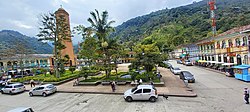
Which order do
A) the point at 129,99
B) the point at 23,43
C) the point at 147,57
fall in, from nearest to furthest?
the point at 129,99
the point at 147,57
the point at 23,43

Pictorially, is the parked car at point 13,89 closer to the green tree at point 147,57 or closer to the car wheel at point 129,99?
the car wheel at point 129,99

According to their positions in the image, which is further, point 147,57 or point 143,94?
point 147,57

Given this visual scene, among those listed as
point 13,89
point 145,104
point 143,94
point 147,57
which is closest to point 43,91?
point 13,89

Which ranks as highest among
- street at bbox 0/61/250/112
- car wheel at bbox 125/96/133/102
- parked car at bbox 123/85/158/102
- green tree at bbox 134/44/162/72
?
green tree at bbox 134/44/162/72

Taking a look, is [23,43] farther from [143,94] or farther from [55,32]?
[143,94]

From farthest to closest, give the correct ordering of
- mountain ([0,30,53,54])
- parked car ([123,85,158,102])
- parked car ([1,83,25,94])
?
1. mountain ([0,30,53,54])
2. parked car ([1,83,25,94])
3. parked car ([123,85,158,102])

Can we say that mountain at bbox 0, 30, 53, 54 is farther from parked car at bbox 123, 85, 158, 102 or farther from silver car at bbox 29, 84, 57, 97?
parked car at bbox 123, 85, 158, 102

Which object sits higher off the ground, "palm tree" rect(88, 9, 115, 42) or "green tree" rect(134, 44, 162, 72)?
"palm tree" rect(88, 9, 115, 42)

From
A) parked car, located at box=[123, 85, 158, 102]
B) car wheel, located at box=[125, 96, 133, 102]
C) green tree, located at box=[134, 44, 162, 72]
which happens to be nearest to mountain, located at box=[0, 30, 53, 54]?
green tree, located at box=[134, 44, 162, 72]

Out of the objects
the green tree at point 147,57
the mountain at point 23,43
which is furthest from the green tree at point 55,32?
the green tree at point 147,57

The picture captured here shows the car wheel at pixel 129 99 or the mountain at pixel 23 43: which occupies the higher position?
the mountain at pixel 23 43

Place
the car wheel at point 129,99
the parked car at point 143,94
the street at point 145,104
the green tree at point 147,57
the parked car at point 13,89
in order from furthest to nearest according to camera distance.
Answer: the green tree at point 147,57
the parked car at point 13,89
the car wheel at point 129,99
the parked car at point 143,94
the street at point 145,104

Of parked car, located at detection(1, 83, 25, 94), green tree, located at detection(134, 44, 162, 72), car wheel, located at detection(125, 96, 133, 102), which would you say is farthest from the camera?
green tree, located at detection(134, 44, 162, 72)

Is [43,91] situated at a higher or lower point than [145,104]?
higher
